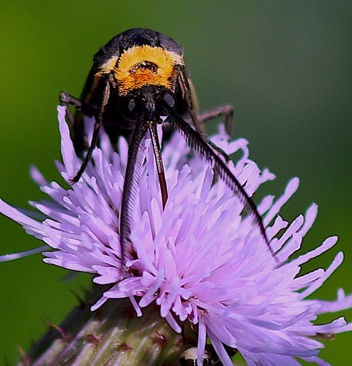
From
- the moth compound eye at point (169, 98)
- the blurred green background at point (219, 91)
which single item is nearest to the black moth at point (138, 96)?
the moth compound eye at point (169, 98)

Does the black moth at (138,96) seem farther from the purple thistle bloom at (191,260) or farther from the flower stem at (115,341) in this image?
the flower stem at (115,341)

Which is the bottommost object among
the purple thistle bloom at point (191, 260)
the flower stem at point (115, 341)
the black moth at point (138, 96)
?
the flower stem at point (115, 341)

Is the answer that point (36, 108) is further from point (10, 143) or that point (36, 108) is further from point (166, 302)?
point (166, 302)

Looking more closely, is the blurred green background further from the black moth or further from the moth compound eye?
the moth compound eye

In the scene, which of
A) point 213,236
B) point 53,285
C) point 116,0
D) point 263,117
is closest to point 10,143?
point 53,285

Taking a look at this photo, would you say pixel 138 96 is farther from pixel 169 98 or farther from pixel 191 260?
pixel 191 260

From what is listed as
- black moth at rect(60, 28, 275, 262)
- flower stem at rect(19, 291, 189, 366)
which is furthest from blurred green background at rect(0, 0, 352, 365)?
black moth at rect(60, 28, 275, 262)
